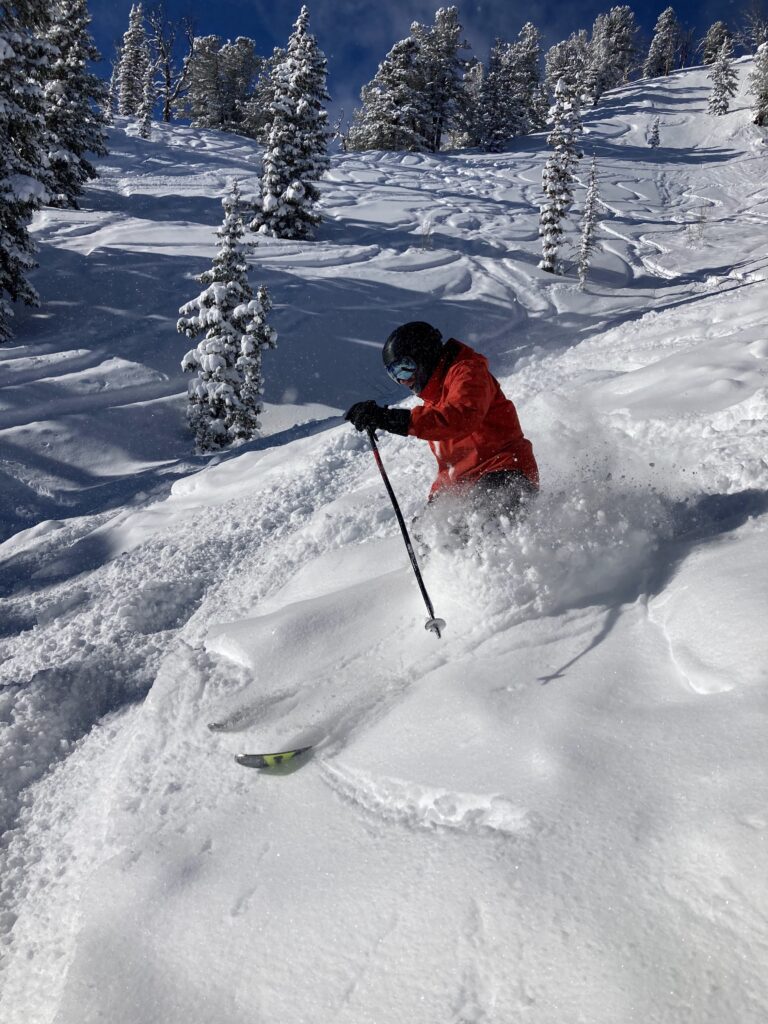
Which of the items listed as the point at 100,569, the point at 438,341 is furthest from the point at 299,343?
the point at 438,341

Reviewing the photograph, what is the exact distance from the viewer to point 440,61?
5066 centimetres

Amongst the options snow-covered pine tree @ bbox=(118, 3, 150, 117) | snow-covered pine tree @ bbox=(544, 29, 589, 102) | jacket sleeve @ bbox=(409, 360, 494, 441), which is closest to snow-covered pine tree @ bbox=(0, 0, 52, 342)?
jacket sleeve @ bbox=(409, 360, 494, 441)

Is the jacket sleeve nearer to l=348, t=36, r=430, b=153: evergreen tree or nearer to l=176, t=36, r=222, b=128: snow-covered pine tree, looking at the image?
l=348, t=36, r=430, b=153: evergreen tree

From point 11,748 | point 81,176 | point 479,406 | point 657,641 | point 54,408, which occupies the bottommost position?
point 54,408

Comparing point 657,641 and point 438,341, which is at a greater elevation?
point 438,341

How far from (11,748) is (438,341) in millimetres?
3996

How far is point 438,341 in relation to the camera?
418cm

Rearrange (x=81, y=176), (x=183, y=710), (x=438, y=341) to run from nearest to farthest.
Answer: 1. (x=183, y=710)
2. (x=438, y=341)
3. (x=81, y=176)

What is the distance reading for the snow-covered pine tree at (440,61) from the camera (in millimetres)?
49781

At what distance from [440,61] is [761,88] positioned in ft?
88.9

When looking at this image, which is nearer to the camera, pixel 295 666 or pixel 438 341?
pixel 295 666

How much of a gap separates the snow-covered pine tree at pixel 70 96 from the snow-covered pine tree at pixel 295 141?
8337 millimetres

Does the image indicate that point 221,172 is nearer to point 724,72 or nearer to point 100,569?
point 100,569

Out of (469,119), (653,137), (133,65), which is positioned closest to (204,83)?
(133,65)
